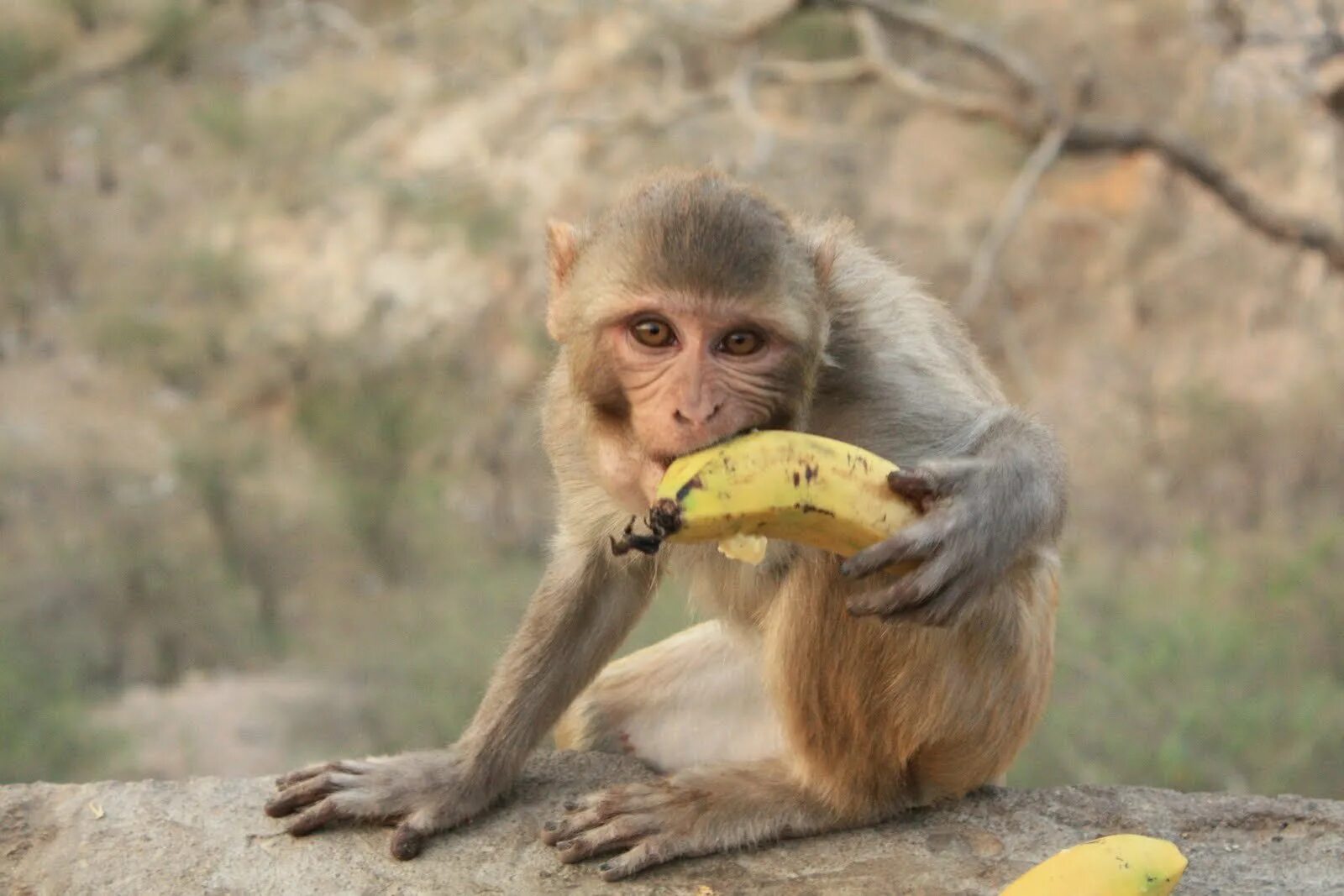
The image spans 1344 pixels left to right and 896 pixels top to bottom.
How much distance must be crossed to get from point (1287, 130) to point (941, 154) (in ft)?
10.9

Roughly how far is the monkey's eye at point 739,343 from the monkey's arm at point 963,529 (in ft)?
1.49

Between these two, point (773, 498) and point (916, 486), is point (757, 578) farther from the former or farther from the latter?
point (773, 498)

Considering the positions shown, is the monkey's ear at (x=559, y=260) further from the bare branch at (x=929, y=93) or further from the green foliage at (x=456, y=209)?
the green foliage at (x=456, y=209)

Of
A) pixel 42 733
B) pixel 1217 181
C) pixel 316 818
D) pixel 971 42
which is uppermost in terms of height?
pixel 971 42

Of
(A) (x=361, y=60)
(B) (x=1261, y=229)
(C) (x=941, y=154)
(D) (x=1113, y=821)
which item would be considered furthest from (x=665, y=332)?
(A) (x=361, y=60)

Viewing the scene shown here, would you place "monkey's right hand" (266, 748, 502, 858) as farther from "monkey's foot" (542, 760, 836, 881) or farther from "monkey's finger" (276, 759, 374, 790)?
"monkey's foot" (542, 760, 836, 881)

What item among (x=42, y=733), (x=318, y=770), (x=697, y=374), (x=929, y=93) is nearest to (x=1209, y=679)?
(x=929, y=93)

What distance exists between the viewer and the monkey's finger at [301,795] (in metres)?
4.15

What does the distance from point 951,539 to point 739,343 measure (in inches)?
26.0

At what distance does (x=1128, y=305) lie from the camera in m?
13.6

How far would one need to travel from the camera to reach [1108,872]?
3.24m

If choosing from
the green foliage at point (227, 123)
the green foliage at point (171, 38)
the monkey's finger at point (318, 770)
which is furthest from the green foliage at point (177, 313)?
the monkey's finger at point (318, 770)

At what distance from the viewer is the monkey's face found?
325cm

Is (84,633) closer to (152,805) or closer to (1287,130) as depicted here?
(152,805)
